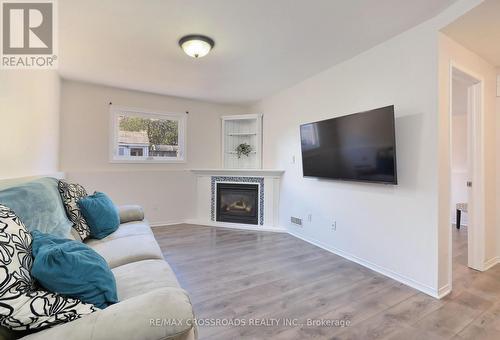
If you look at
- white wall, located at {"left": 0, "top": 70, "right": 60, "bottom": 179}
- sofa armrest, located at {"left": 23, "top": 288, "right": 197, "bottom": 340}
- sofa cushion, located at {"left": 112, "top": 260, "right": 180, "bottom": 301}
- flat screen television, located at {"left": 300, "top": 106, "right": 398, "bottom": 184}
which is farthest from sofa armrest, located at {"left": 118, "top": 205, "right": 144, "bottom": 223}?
flat screen television, located at {"left": 300, "top": 106, "right": 398, "bottom": 184}

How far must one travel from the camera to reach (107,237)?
7.37 feet

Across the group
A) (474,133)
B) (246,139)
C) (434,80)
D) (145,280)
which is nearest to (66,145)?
(246,139)

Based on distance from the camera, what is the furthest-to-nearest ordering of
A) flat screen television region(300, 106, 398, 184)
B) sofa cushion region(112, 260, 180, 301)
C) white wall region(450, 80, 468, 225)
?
white wall region(450, 80, 468, 225), flat screen television region(300, 106, 398, 184), sofa cushion region(112, 260, 180, 301)

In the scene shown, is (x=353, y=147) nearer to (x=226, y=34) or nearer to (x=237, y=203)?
(x=226, y=34)

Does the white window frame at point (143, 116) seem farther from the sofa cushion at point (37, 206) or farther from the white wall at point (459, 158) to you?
the white wall at point (459, 158)

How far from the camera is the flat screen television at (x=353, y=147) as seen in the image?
2.40 meters

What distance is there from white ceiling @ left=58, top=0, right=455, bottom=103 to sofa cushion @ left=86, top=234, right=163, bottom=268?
1986 mm

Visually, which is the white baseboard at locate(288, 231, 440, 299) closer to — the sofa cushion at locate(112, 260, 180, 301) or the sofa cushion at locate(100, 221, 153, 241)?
the sofa cushion at locate(112, 260, 180, 301)

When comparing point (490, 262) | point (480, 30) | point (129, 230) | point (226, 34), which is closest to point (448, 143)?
point (480, 30)

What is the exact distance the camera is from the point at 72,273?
0.98 metres

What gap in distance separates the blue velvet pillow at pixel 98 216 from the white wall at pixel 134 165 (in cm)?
203
